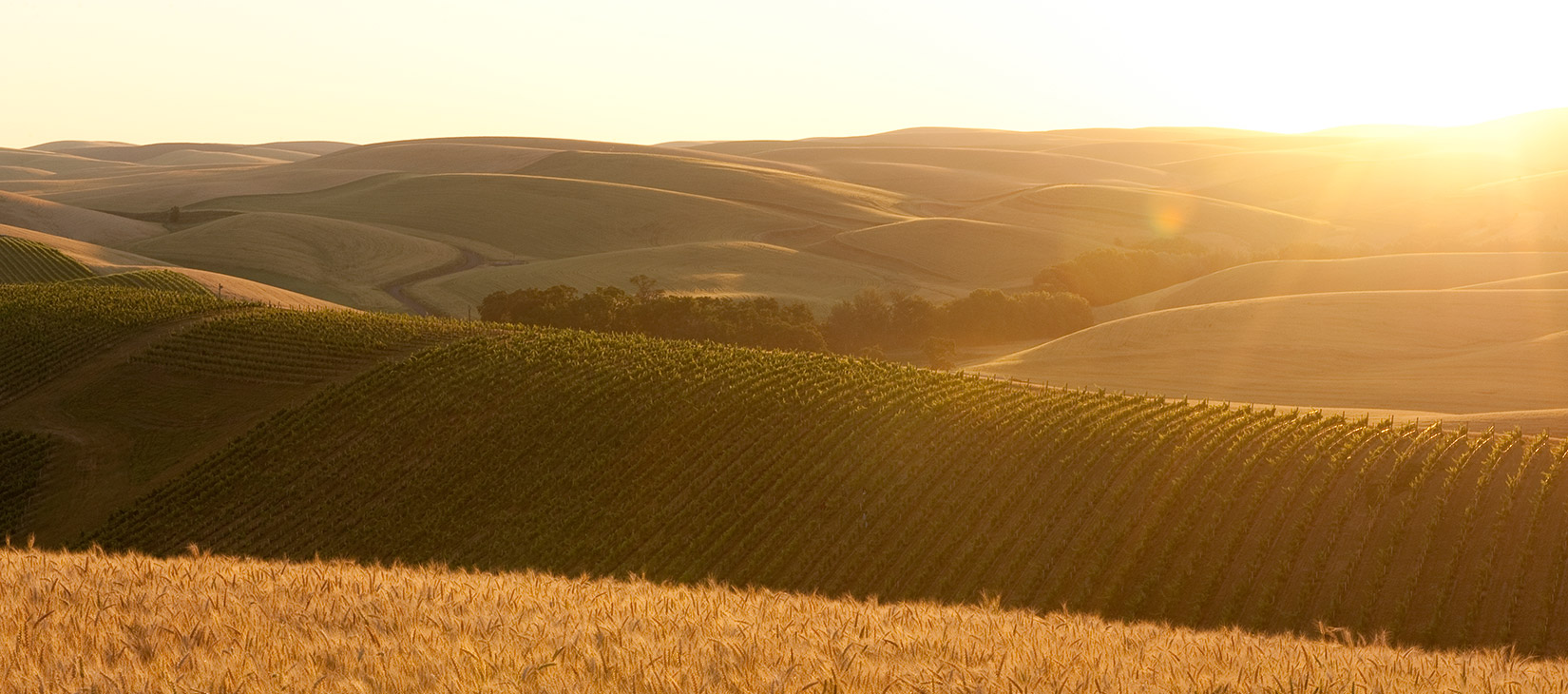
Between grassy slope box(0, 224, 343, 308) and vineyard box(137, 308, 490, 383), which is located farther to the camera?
grassy slope box(0, 224, 343, 308)

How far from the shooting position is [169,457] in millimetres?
40875

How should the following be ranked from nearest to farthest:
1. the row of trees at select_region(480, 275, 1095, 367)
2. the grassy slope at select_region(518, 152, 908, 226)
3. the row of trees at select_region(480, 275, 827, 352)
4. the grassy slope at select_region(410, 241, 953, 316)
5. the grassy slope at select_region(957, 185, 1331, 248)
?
the row of trees at select_region(480, 275, 827, 352) < the row of trees at select_region(480, 275, 1095, 367) < the grassy slope at select_region(410, 241, 953, 316) < the grassy slope at select_region(957, 185, 1331, 248) < the grassy slope at select_region(518, 152, 908, 226)

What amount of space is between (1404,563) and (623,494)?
19.3 m

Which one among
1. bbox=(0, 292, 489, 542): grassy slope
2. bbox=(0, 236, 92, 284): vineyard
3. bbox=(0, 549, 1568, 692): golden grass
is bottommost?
bbox=(0, 236, 92, 284): vineyard

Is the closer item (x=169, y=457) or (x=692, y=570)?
(x=692, y=570)

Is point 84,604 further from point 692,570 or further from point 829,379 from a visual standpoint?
point 829,379

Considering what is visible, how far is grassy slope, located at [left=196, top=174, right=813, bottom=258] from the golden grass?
13676 centimetres

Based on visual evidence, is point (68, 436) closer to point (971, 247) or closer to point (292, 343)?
point (292, 343)

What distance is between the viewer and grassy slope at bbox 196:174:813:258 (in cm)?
15212

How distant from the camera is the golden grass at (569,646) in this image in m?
7.07

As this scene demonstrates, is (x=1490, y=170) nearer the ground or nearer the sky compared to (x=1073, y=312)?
nearer the sky

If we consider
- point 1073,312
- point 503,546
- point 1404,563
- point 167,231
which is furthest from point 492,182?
point 1404,563

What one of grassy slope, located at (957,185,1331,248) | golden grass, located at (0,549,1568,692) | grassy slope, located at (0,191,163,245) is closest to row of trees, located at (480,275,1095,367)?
grassy slope, located at (957,185,1331,248)

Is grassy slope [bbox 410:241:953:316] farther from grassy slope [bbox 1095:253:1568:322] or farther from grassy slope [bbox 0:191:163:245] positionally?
grassy slope [bbox 0:191:163:245]
